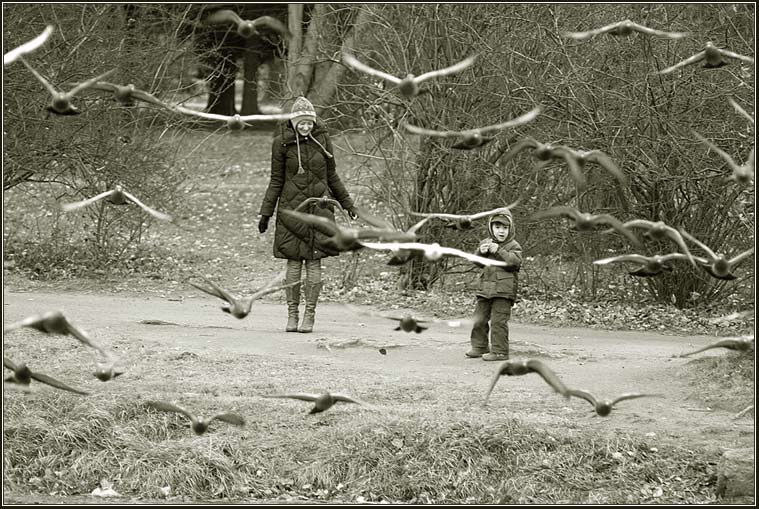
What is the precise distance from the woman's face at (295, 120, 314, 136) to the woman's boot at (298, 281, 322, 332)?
1.54 m

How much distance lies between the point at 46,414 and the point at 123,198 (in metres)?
2.67

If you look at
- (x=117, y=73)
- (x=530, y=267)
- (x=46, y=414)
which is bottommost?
(x=46, y=414)

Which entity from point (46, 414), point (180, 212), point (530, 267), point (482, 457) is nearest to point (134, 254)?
point (180, 212)

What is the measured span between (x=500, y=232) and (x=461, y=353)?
56.1 inches

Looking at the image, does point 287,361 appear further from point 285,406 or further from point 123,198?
point 123,198

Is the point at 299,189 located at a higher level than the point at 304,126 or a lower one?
lower

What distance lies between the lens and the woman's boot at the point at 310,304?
12227mm

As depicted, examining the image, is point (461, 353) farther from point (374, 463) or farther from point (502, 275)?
point (374, 463)

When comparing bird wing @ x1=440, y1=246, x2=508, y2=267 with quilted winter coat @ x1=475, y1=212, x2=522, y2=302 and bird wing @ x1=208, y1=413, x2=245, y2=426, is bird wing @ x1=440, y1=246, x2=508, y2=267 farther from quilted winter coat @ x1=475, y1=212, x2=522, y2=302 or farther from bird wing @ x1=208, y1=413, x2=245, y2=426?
→ quilted winter coat @ x1=475, y1=212, x2=522, y2=302

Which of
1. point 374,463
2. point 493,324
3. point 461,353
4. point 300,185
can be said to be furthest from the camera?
point 300,185

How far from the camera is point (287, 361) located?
35.7ft

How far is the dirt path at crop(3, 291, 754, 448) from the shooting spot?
380 inches

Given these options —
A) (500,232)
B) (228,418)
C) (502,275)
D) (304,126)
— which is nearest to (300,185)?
(304,126)

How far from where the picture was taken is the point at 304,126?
1166 cm
